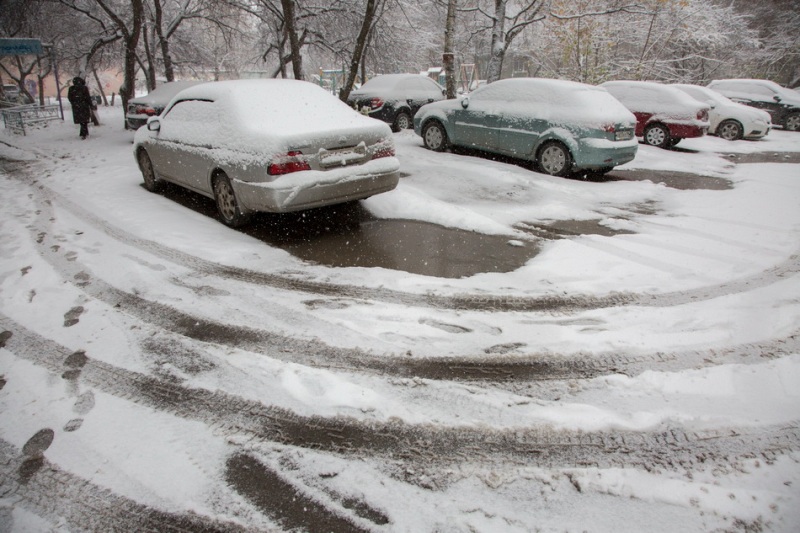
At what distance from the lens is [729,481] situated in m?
2.13

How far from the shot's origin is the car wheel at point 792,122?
16812mm

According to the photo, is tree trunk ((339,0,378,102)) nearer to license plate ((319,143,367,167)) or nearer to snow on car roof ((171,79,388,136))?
snow on car roof ((171,79,388,136))

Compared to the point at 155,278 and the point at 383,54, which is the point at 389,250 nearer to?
the point at 155,278

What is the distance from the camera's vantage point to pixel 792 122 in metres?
17.0

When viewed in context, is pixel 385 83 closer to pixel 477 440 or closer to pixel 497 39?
pixel 497 39

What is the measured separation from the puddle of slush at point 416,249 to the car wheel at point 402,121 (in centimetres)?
962

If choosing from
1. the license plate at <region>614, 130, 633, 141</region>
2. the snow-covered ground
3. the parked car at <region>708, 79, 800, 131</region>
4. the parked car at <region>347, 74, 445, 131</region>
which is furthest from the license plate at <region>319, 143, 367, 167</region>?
the parked car at <region>708, 79, 800, 131</region>

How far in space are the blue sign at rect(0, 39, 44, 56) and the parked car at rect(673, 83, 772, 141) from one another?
22027mm

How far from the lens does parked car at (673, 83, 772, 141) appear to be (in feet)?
47.0

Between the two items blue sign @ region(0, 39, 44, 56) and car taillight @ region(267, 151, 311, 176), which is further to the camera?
blue sign @ region(0, 39, 44, 56)

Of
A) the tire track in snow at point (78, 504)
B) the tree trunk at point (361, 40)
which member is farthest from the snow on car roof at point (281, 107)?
the tree trunk at point (361, 40)

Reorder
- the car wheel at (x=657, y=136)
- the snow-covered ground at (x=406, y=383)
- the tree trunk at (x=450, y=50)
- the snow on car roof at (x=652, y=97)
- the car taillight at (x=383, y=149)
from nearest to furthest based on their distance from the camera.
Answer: the snow-covered ground at (x=406, y=383)
the car taillight at (x=383, y=149)
the snow on car roof at (x=652, y=97)
the car wheel at (x=657, y=136)
the tree trunk at (x=450, y=50)

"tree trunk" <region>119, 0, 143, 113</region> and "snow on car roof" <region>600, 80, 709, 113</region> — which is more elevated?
"tree trunk" <region>119, 0, 143, 113</region>

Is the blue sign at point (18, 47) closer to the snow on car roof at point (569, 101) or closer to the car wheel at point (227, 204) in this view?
the car wheel at point (227, 204)
